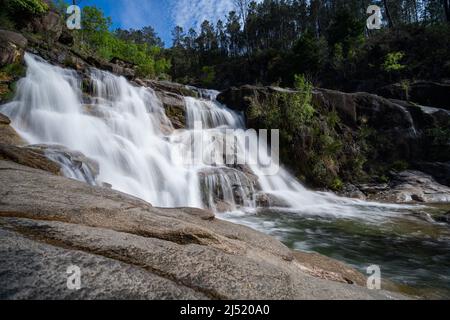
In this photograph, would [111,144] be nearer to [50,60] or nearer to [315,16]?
[50,60]

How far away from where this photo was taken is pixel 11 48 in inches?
426

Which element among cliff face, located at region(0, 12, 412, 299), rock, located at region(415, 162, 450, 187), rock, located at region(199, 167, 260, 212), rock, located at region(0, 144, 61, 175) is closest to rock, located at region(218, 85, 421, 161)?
rock, located at region(415, 162, 450, 187)

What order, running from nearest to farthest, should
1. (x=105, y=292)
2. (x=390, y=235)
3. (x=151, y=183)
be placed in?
(x=105, y=292) < (x=390, y=235) < (x=151, y=183)

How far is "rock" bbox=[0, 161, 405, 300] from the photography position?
1.63m

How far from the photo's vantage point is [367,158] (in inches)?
658

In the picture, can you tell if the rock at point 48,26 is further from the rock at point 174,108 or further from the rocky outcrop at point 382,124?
the rocky outcrop at point 382,124

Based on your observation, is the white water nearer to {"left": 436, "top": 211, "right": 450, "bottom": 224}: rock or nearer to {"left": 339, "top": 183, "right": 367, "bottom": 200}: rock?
{"left": 339, "top": 183, "right": 367, "bottom": 200}: rock

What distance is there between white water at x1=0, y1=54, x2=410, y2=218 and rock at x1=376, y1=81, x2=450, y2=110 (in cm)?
1306

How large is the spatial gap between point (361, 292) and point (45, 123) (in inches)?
400

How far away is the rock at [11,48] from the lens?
34.5 ft

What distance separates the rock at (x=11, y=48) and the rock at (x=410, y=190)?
15825mm

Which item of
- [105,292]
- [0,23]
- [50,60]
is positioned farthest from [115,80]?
[105,292]

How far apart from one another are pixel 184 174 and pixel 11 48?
8.02 meters
